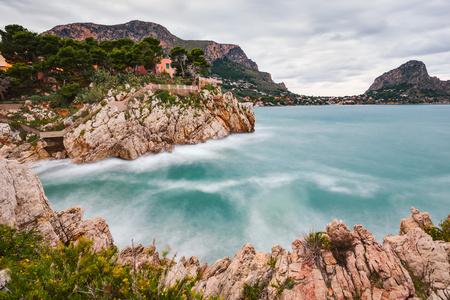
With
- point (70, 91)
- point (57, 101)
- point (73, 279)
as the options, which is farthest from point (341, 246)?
point (70, 91)

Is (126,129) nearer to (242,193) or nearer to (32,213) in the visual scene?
(242,193)

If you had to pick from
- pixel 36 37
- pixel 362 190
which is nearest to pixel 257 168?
pixel 362 190

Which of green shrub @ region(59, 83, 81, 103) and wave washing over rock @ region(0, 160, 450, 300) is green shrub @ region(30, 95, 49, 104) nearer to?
green shrub @ region(59, 83, 81, 103)

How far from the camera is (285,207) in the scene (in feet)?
50.4

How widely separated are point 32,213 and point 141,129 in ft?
65.3

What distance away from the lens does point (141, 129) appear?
25953mm

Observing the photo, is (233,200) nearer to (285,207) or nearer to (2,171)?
(285,207)

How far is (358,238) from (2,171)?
571 inches

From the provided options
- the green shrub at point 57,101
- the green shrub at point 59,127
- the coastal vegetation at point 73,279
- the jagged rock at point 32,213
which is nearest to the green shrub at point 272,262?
the coastal vegetation at point 73,279

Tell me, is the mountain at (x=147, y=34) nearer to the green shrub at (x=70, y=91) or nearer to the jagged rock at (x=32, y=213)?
the green shrub at (x=70, y=91)

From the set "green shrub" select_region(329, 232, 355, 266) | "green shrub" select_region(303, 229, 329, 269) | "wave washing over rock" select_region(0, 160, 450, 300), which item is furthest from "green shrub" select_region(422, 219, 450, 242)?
"green shrub" select_region(303, 229, 329, 269)

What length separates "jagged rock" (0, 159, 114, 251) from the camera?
682 centimetres

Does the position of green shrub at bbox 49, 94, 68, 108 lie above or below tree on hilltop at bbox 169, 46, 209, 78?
below

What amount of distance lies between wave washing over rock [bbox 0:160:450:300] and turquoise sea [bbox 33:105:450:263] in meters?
4.07
